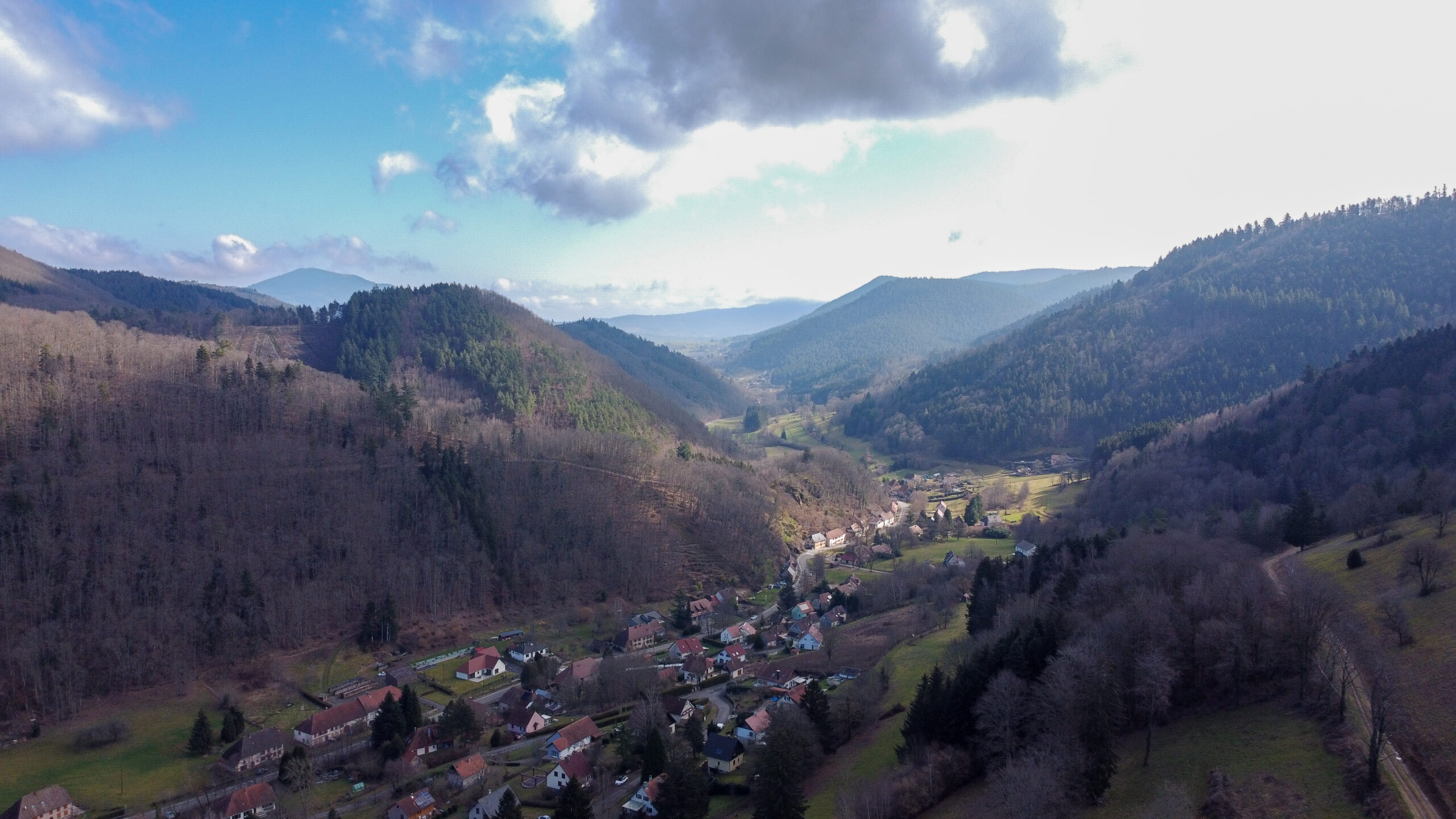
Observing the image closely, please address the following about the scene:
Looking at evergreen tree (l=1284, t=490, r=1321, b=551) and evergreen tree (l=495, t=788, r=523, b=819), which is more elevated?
evergreen tree (l=1284, t=490, r=1321, b=551)

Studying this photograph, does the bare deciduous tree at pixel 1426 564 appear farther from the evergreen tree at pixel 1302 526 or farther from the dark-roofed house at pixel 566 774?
the dark-roofed house at pixel 566 774

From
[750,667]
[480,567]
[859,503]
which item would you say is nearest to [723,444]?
[859,503]

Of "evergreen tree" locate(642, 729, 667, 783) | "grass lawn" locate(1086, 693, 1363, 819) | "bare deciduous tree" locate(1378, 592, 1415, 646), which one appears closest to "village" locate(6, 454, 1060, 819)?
"evergreen tree" locate(642, 729, 667, 783)

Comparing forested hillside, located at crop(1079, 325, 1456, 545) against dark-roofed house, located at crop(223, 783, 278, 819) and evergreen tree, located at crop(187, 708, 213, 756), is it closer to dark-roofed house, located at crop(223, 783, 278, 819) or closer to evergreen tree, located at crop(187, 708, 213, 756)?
dark-roofed house, located at crop(223, 783, 278, 819)

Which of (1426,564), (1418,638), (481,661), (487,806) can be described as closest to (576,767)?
(487,806)

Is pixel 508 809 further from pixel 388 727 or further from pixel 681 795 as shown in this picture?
pixel 388 727

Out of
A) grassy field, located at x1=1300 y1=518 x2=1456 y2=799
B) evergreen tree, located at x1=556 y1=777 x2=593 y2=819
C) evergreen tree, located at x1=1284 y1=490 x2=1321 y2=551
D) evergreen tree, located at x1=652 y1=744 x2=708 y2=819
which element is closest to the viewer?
grassy field, located at x1=1300 y1=518 x2=1456 y2=799
